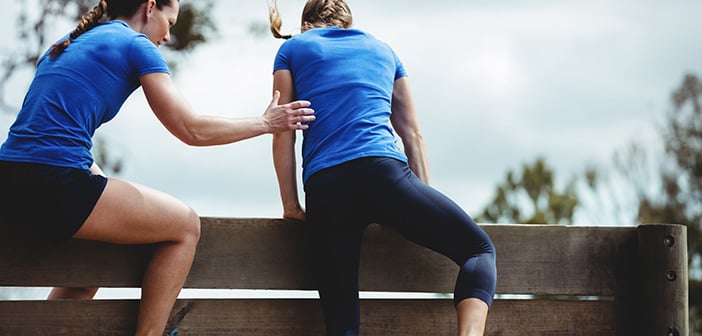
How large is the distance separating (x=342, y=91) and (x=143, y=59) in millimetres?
697

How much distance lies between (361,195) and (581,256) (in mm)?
1013

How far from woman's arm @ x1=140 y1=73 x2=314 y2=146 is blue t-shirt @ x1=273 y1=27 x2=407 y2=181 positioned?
0.46 ft

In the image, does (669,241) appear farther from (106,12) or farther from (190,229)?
(106,12)

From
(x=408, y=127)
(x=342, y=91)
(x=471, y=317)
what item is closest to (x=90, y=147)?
(x=342, y=91)

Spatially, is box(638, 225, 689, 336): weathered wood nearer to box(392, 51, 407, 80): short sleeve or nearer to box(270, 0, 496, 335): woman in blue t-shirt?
box(270, 0, 496, 335): woman in blue t-shirt

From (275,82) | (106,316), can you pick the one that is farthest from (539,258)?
(106,316)

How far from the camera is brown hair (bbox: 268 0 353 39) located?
11.2 feet

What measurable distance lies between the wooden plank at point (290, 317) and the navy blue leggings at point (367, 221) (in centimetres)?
24

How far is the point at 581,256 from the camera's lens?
11.5 ft

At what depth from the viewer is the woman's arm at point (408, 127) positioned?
3.40 meters

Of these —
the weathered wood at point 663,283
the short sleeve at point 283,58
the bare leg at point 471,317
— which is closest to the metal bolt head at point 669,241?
the weathered wood at point 663,283

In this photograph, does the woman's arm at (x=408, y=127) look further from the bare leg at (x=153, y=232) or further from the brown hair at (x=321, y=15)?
the bare leg at (x=153, y=232)

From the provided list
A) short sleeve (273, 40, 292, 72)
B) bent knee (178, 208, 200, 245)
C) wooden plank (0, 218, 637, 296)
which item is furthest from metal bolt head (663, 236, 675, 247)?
bent knee (178, 208, 200, 245)

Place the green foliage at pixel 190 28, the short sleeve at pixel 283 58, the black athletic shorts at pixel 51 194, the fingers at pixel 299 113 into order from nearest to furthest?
1. the black athletic shorts at pixel 51 194
2. the fingers at pixel 299 113
3. the short sleeve at pixel 283 58
4. the green foliage at pixel 190 28
